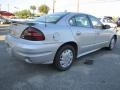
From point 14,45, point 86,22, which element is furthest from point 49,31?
point 86,22

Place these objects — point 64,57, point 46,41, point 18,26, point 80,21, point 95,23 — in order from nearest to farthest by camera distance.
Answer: point 46,41
point 18,26
point 64,57
point 80,21
point 95,23

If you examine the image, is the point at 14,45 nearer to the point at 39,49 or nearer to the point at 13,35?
the point at 13,35

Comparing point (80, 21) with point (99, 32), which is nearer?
point (80, 21)

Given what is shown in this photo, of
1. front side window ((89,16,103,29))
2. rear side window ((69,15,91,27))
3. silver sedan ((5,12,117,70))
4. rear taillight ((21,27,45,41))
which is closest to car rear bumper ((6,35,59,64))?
silver sedan ((5,12,117,70))

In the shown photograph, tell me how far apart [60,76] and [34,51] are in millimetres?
909

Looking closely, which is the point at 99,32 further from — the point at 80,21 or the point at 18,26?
the point at 18,26

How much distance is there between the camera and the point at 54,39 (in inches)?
156

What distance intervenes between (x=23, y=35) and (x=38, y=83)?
1.10 metres

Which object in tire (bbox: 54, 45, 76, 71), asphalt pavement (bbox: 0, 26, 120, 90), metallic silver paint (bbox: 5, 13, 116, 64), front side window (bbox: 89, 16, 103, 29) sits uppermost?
front side window (bbox: 89, 16, 103, 29)

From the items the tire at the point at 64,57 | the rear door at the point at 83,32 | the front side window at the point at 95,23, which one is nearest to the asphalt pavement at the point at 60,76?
the tire at the point at 64,57

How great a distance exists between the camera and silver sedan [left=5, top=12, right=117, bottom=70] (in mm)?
3795

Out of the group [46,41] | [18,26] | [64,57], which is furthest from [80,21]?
[18,26]

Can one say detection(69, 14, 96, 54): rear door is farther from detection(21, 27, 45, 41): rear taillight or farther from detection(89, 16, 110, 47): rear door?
detection(21, 27, 45, 41): rear taillight

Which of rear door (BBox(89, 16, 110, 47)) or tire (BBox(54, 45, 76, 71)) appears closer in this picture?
tire (BBox(54, 45, 76, 71))
